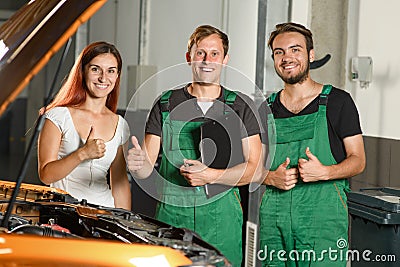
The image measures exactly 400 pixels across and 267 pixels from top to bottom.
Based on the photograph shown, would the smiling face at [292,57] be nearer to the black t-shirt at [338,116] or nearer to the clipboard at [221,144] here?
the black t-shirt at [338,116]

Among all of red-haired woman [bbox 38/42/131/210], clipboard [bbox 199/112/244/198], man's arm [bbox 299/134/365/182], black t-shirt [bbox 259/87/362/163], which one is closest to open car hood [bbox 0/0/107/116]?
red-haired woman [bbox 38/42/131/210]

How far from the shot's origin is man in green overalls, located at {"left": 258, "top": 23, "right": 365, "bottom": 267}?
173 inches

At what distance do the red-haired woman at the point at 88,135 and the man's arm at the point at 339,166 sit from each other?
38.1 inches

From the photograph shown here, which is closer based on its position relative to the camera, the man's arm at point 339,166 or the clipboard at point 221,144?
the clipboard at point 221,144

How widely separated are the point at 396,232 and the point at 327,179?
0.52 m

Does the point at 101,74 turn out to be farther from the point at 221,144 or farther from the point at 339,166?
the point at 339,166

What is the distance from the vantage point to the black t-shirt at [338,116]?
4375 mm

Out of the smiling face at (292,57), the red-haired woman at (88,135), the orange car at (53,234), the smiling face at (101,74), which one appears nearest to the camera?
the orange car at (53,234)

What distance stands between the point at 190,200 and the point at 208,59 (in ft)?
2.40

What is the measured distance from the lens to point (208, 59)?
13.5 ft

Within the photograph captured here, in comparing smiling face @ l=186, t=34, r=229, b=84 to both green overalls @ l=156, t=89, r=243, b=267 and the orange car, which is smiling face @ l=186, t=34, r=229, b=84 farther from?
the orange car

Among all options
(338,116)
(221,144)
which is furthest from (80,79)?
(338,116)

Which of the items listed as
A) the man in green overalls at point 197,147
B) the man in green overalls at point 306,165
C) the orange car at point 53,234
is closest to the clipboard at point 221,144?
the man in green overalls at point 197,147

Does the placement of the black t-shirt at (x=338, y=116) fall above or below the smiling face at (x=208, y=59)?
below
